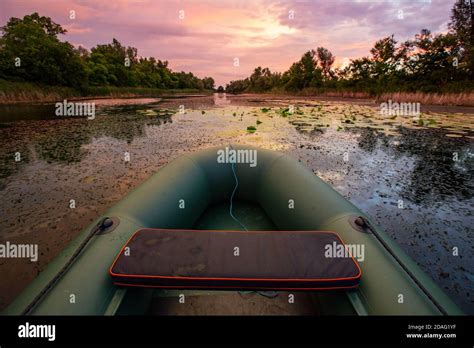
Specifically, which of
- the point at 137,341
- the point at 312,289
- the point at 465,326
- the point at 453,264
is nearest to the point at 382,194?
the point at 453,264

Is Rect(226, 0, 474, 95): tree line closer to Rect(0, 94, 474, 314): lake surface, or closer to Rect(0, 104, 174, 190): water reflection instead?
Rect(0, 94, 474, 314): lake surface

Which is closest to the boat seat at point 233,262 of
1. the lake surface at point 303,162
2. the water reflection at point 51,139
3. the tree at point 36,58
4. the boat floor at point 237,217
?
the boat floor at point 237,217

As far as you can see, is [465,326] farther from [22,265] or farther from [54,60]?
[54,60]

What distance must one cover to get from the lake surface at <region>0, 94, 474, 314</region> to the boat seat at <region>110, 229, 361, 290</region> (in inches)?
44.9

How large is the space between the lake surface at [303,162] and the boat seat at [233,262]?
1140 millimetres

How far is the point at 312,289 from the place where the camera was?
114 cm

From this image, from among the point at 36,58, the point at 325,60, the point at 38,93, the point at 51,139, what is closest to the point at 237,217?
the point at 51,139

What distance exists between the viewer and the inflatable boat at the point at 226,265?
3.49 ft

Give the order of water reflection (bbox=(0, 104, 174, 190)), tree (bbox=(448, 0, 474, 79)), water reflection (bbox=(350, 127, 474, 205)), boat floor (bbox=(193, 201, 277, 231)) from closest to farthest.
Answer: boat floor (bbox=(193, 201, 277, 231)) → water reflection (bbox=(350, 127, 474, 205)) → water reflection (bbox=(0, 104, 174, 190)) → tree (bbox=(448, 0, 474, 79))

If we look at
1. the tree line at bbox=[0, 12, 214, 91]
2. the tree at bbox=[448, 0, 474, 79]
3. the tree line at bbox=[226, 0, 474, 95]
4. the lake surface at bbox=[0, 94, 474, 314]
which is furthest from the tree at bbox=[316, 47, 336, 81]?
the lake surface at bbox=[0, 94, 474, 314]

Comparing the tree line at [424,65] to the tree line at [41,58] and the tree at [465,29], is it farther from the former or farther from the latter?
the tree line at [41,58]

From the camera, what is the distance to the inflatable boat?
3.49 ft

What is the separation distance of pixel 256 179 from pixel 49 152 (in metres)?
4.83

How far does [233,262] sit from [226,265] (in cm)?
5
